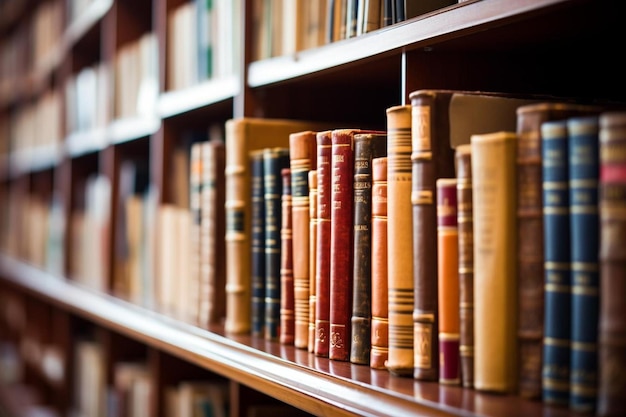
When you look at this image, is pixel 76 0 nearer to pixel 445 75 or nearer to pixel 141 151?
pixel 141 151

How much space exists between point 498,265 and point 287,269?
0.44m

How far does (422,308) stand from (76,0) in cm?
223

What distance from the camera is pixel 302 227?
3.68 ft

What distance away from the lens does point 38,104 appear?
3.56 meters

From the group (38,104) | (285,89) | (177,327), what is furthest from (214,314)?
(38,104)

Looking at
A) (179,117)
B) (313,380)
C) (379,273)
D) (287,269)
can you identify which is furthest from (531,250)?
(179,117)

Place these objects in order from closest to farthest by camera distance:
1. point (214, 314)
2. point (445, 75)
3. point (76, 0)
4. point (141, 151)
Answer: point (445, 75)
point (214, 314)
point (141, 151)
point (76, 0)

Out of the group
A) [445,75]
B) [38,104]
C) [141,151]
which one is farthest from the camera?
[38,104]

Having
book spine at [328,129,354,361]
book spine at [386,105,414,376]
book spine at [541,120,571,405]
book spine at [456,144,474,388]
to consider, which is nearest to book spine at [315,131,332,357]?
book spine at [328,129,354,361]

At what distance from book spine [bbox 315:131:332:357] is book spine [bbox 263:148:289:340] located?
6.4 inches

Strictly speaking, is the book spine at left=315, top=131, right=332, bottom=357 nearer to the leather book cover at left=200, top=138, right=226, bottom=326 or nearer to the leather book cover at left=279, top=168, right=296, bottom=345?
the leather book cover at left=279, top=168, right=296, bottom=345

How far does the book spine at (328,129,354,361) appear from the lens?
3.31 ft

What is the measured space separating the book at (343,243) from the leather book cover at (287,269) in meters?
0.15

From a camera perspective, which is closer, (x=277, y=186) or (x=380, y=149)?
(x=380, y=149)
